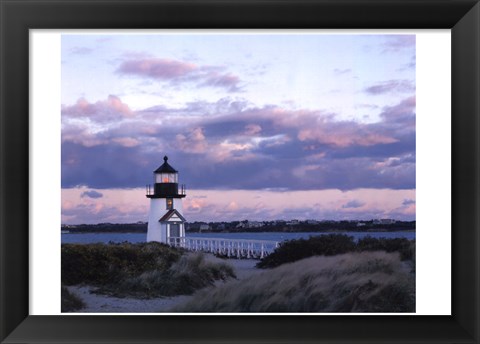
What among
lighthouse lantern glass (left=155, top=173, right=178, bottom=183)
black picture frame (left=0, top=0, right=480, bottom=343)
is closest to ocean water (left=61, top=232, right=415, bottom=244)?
lighthouse lantern glass (left=155, top=173, right=178, bottom=183)

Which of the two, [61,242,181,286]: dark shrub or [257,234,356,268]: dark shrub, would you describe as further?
[257,234,356,268]: dark shrub

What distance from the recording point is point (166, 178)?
19.3ft

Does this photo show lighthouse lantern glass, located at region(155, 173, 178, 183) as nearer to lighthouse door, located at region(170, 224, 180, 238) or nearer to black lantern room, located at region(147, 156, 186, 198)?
black lantern room, located at region(147, 156, 186, 198)

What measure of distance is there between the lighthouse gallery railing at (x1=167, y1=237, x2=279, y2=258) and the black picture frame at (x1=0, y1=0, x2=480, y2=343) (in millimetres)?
4538

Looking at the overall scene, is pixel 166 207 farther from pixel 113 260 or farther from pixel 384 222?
pixel 384 222

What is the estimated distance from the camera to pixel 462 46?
51.4 inches

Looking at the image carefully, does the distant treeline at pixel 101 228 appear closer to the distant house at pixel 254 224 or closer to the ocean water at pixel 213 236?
the ocean water at pixel 213 236

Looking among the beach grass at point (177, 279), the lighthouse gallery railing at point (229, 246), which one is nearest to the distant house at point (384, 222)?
the lighthouse gallery railing at point (229, 246)

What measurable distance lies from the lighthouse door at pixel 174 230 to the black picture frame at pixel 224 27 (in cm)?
477

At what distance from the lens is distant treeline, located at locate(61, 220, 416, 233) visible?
570 cm

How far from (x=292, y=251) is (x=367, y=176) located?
104 centimetres

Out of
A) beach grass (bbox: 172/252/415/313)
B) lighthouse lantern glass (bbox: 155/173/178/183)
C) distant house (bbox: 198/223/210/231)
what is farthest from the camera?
distant house (bbox: 198/223/210/231)

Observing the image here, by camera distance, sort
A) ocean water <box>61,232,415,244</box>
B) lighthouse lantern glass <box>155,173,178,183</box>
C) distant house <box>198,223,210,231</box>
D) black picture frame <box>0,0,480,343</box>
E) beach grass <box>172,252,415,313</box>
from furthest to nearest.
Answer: distant house <box>198,223,210,231</box>
lighthouse lantern glass <box>155,173,178,183</box>
ocean water <box>61,232,415,244</box>
beach grass <box>172,252,415,313</box>
black picture frame <box>0,0,480,343</box>

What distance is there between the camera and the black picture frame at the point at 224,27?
129 centimetres
